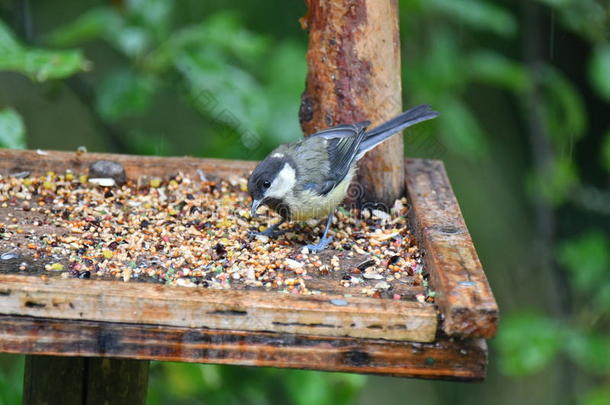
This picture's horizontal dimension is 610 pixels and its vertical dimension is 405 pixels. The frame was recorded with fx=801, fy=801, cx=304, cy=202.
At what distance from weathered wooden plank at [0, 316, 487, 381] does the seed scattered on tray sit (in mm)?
228

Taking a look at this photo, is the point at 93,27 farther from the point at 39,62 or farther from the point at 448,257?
the point at 448,257

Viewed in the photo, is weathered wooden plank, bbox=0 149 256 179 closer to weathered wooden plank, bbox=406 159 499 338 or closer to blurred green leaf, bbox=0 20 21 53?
blurred green leaf, bbox=0 20 21 53

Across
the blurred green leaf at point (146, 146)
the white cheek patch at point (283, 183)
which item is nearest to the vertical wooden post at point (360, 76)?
the white cheek patch at point (283, 183)

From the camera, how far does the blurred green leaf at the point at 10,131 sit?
106 inches

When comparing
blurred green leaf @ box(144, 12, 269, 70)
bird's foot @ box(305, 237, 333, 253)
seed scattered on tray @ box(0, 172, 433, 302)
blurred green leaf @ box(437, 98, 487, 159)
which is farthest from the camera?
blurred green leaf @ box(437, 98, 487, 159)

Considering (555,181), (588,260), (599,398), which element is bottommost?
(599,398)

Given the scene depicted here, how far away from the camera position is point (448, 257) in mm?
2225

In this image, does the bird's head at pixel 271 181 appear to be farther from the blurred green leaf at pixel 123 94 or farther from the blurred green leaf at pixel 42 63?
the blurred green leaf at pixel 123 94

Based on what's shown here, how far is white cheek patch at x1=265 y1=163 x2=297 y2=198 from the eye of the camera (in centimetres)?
271

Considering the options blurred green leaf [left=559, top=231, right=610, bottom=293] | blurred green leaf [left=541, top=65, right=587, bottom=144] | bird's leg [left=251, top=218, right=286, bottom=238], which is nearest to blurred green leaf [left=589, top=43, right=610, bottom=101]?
blurred green leaf [left=541, top=65, right=587, bottom=144]

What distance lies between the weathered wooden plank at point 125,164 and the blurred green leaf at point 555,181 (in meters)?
2.24

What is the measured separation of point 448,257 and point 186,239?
82 cm

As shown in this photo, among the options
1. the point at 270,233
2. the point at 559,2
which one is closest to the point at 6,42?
the point at 270,233

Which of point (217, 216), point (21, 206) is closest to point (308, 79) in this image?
point (217, 216)
